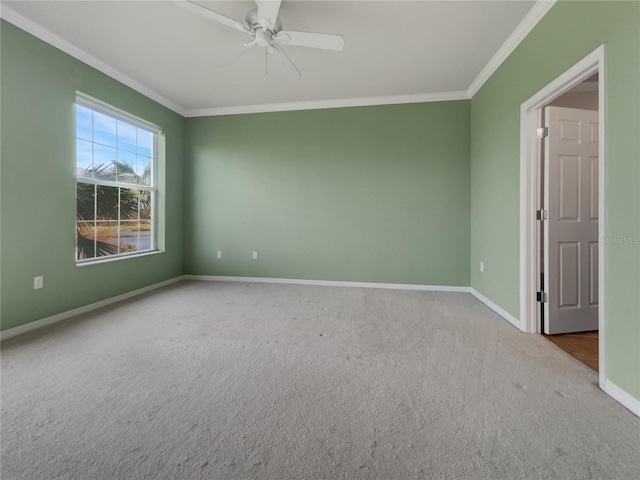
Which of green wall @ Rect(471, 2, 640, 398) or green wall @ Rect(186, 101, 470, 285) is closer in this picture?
green wall @ Rect(471, 2, 640, 398)

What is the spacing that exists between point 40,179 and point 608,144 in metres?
4.23

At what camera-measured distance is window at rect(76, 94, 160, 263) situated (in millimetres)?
2920

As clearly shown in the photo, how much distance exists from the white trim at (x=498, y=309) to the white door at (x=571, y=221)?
225mm

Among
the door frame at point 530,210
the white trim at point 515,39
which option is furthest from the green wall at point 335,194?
the door frame at point 530,210

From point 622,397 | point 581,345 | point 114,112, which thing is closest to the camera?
point 622,397

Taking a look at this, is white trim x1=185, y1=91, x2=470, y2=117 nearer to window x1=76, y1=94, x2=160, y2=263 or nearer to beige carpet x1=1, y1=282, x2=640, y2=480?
window x1=76, y1=94, x2=160, y2=263

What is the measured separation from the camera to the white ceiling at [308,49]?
7.07ft

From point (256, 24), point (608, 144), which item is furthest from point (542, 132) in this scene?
point (256, 24)

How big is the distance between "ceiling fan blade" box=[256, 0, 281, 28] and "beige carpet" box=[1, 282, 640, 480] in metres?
2.39

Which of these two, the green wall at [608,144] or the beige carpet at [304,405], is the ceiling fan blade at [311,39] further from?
the beige carpet at [304,405]

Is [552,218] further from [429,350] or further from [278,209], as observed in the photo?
[278,209]

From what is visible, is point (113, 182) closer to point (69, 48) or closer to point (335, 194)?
point (69, 48)

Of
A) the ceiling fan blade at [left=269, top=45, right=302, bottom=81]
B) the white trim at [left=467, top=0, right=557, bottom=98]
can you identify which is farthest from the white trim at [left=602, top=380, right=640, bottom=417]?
the ceiling fan blade at [left=269, top=45, right=302, bottom=81]

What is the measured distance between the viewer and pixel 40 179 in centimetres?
247
